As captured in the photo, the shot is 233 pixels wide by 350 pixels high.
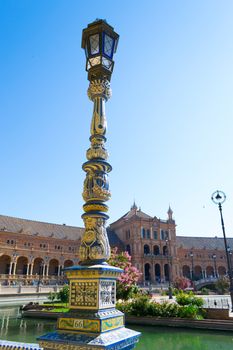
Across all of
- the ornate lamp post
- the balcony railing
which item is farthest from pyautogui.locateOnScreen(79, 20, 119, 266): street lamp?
the balcony railing

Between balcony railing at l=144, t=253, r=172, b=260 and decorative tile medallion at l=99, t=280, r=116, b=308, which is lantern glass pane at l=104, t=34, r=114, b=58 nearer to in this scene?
decorative tile medallion at l=99, t=280, r=116, b=308

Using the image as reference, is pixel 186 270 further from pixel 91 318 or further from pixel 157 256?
pixel 91 318

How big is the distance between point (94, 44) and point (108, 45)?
252 millimetres

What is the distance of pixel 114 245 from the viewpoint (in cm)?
6278

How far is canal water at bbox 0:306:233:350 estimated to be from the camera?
36.0ft

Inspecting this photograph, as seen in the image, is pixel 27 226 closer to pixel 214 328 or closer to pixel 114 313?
pixel 214 328

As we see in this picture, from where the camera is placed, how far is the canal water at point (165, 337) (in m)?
11.0

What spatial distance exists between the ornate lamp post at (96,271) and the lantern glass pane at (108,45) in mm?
28

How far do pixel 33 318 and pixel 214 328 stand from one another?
12085 mm

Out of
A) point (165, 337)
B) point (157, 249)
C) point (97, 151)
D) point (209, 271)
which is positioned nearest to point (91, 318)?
point (97, 151)

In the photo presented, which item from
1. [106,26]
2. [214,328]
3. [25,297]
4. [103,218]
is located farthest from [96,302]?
[25,297]

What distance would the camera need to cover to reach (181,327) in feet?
48.9

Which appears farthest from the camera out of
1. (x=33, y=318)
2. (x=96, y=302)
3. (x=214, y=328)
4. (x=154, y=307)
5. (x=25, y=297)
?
(x=25, y=297)

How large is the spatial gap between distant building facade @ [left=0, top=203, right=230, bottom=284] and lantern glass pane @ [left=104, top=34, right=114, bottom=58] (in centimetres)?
4491
